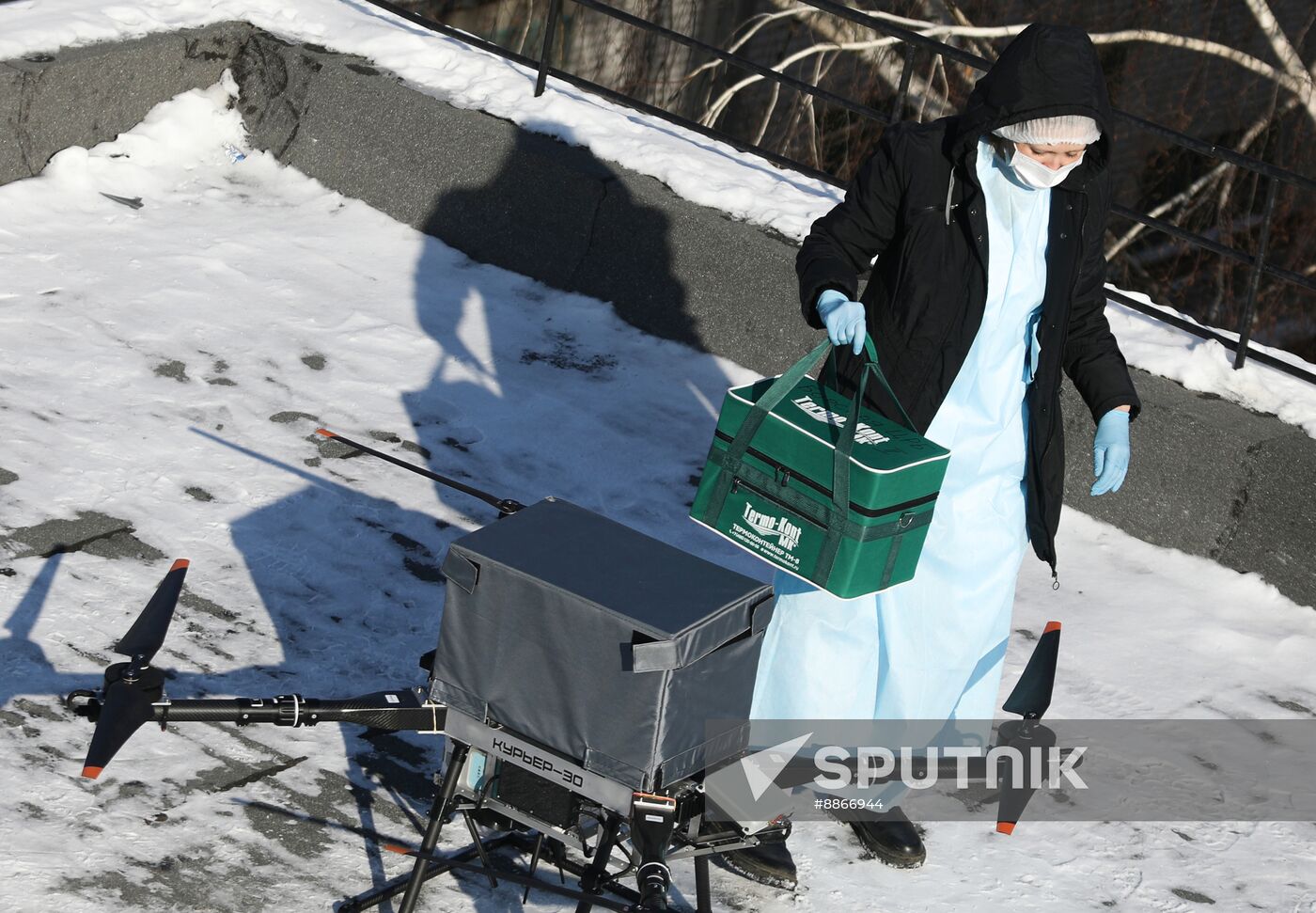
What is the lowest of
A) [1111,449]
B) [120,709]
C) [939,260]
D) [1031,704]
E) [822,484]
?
[120,709]

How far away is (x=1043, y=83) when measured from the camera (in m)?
3.77

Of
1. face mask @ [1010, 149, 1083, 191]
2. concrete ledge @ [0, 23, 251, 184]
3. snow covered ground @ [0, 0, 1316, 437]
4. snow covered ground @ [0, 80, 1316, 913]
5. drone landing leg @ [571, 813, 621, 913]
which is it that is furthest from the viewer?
concrete ledge @ [0, 23, 251, 184]

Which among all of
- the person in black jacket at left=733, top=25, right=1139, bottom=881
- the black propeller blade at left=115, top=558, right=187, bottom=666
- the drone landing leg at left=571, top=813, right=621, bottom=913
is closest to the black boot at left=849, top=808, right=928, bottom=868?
the person in black jacket at left=733, top=25, right=1139, bottom=881

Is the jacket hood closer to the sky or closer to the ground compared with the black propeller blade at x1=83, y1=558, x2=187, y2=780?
closer to the sky

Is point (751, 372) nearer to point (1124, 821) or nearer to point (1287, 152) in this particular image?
point (1124, 821)

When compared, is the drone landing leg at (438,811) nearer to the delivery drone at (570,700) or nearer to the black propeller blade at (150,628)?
the delivery drone at (570,700)

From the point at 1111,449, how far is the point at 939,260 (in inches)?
27.5

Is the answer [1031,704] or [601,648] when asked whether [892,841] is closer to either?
[1031,704]

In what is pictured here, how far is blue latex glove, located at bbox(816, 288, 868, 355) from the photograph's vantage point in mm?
3957

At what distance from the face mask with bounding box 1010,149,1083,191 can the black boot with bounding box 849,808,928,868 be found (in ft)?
5.26

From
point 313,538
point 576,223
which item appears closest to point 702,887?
point 313,538

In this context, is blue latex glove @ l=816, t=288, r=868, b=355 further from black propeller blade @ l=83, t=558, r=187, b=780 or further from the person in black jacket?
black propeller blade @ l=83, t=558, r=187, b=780

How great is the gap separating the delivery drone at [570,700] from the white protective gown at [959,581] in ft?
1.97

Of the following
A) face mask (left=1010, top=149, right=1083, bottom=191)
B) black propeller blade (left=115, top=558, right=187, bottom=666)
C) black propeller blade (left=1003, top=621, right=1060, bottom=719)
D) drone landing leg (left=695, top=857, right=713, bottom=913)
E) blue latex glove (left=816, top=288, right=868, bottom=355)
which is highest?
face mask (left=1010, top=149, right=1083, bottom=191)
